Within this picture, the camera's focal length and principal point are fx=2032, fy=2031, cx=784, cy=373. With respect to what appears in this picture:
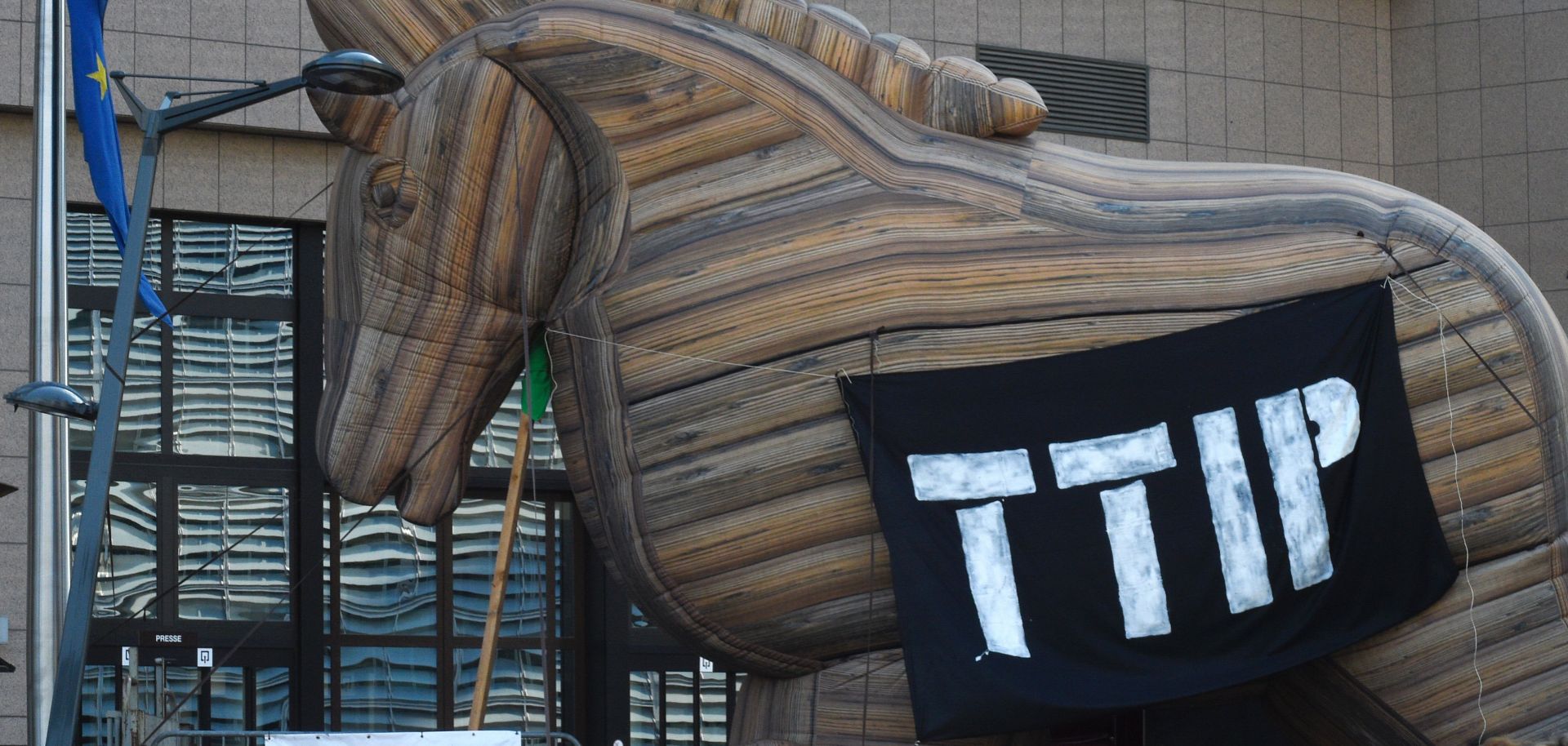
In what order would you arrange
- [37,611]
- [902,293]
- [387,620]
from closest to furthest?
[902,293] < [37,611] < [387,620]

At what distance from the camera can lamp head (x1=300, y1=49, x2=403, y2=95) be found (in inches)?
270

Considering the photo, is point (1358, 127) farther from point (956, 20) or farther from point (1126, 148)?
point (956, 20)

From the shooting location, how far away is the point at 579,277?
7.14 meters

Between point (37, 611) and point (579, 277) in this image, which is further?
point (37, 611)

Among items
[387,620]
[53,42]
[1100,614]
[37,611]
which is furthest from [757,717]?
[387,620]

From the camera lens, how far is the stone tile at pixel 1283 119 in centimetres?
1736

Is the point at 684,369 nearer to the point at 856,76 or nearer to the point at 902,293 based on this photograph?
the point at 902,293

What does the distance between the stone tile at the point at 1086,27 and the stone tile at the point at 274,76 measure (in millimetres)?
6273

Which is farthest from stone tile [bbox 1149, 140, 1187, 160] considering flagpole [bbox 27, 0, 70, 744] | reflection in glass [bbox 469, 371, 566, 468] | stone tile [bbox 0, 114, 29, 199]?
flagpole [bbox 27, 0, 70, 744]

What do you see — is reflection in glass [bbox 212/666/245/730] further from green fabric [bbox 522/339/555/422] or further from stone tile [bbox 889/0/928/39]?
green fabric [bbox 522/339/555/422]

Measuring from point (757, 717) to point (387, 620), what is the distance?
8.86m

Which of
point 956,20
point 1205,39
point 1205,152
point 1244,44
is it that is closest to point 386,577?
point 956,20

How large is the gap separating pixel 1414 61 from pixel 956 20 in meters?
4.44

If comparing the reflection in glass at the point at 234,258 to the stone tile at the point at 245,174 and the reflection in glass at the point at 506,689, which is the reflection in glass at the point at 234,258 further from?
the reflection in glass at the point at 506,689
